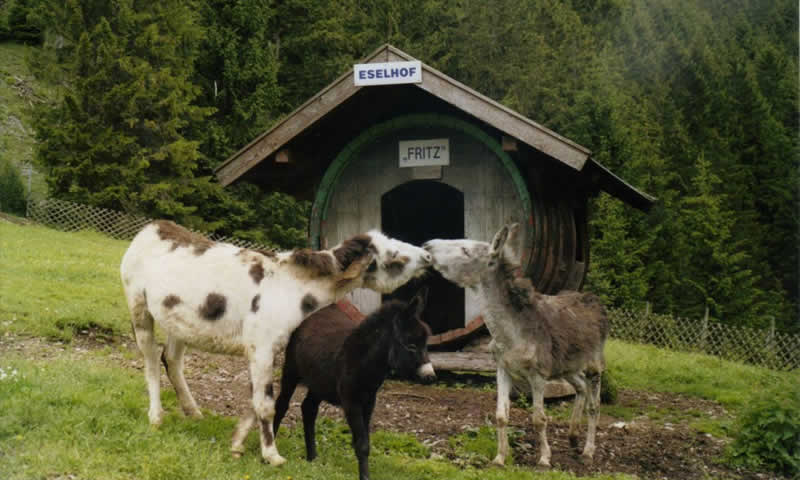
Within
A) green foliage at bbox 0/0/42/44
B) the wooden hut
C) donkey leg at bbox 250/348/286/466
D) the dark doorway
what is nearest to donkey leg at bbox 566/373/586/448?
the wooden hut

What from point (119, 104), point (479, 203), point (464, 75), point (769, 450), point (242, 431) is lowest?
point (769, 450)

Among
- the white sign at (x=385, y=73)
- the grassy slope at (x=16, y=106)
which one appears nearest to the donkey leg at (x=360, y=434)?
the white sign at (x=385, y=73)

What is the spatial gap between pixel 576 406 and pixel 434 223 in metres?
6.01

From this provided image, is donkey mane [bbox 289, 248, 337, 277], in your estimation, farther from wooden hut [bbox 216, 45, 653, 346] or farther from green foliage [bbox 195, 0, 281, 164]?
green foliage [bbox 195, 0, 281, 164]

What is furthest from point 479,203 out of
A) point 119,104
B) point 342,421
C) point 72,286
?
point 119,104

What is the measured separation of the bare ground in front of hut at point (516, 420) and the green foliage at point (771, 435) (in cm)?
26

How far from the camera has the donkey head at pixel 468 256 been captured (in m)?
7.21

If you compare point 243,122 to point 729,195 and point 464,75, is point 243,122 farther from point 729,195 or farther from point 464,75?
point 729,195

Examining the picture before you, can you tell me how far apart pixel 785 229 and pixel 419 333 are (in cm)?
3860

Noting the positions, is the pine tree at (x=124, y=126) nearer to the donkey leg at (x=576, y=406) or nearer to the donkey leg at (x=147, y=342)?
the donkey leg at (x=147, y=342)

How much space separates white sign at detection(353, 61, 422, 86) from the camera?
30.0 feet

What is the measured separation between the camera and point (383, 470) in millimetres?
6371

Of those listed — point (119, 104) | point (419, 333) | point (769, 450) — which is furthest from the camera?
point (119, 104)

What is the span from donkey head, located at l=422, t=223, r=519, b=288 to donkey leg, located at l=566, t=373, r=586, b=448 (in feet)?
4.52
